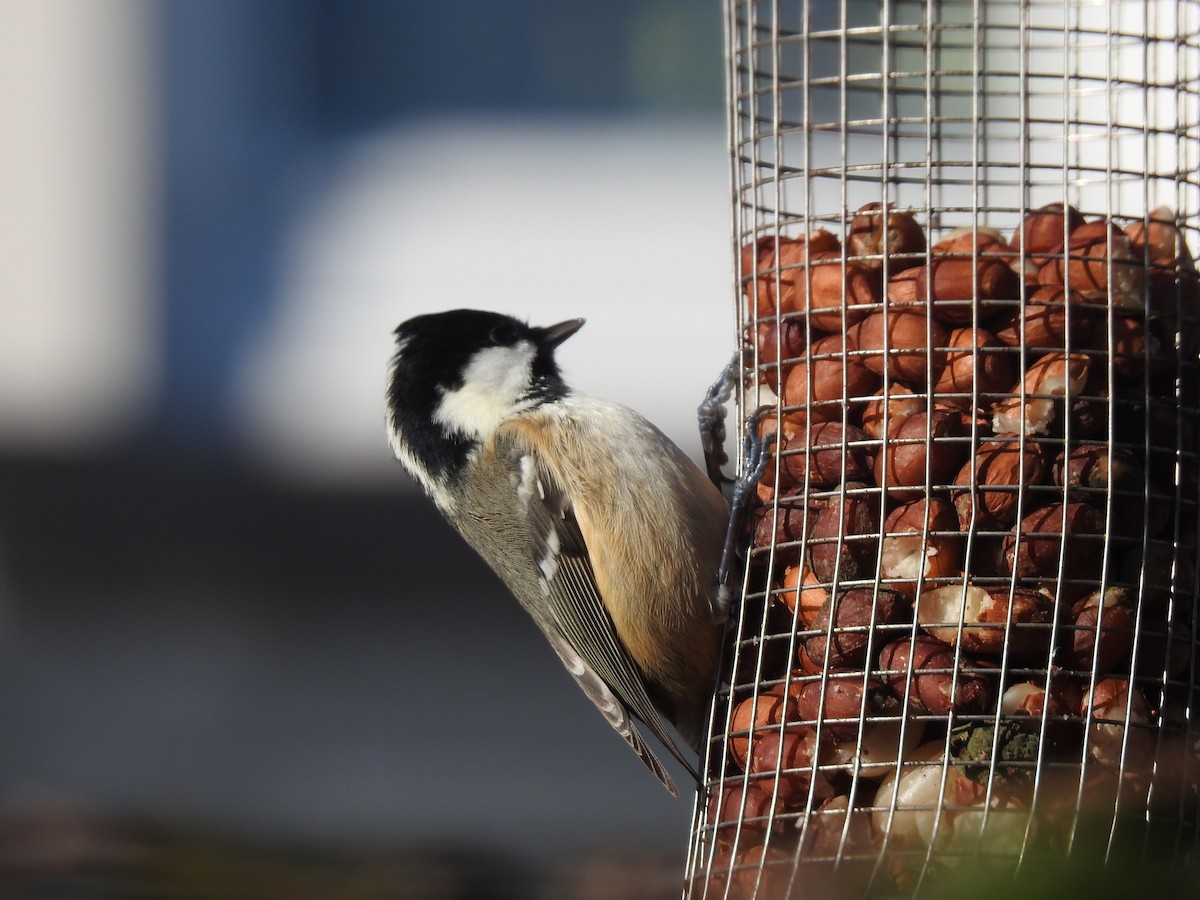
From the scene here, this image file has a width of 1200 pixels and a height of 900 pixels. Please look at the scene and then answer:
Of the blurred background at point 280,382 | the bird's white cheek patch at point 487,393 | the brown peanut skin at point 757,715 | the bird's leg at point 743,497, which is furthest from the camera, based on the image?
the blurred background at point 280,382

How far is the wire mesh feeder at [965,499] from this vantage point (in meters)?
2.72

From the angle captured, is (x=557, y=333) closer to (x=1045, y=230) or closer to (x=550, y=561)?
(x=550, y=561)

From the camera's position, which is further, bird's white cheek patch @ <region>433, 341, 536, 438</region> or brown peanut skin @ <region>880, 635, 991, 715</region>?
bird's white cheek patch @ <region>433, 341, 536, 438</region>

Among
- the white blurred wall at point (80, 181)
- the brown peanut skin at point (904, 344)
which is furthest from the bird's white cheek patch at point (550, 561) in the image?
the white blurred wall at point (80, 181)

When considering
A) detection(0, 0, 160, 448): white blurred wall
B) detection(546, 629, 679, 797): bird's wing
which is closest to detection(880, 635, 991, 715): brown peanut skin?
detection(546, 629, 679, 797): bird's wing

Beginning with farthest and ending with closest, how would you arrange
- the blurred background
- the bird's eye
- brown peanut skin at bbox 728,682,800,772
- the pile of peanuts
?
the blurred background < the bird's eye < brown peanut skin at bbox 728,682,800,772 < the pile of peanuts

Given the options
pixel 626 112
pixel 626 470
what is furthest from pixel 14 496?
pixel 626 470

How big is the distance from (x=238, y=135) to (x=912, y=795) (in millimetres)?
6383

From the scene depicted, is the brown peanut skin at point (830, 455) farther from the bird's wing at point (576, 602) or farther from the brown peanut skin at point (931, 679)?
the bird's wing at point (576, 602)

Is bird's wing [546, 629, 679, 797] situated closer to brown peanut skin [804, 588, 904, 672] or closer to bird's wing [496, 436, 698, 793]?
bird's wing [496, 436, 698, 793]

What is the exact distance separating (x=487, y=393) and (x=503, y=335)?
171 mm

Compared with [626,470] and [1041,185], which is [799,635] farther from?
[1041,185]

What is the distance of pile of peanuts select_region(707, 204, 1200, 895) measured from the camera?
2.71 metres

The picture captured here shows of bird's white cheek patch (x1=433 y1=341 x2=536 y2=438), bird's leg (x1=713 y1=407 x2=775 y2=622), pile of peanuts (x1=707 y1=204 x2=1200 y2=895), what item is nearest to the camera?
pile of peanuts (x1=707 y1=204 x2=1200 y2=895)
